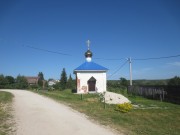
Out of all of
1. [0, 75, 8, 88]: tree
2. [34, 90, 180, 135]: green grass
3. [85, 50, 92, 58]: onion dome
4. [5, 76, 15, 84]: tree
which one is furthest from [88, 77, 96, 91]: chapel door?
[5, 76, 15, 84]: tree

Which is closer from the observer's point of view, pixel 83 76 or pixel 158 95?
pixel 158 95

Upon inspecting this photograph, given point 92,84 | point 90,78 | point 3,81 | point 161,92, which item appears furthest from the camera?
point 3,81

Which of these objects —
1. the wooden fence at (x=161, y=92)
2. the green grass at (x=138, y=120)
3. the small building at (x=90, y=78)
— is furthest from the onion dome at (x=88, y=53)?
the green grass at (x=138, y=120)

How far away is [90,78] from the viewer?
32.3m

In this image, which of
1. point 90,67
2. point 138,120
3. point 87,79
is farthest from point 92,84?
point 138,120

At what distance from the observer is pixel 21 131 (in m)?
7.72

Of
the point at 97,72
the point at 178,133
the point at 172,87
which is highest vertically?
the point at 97,72

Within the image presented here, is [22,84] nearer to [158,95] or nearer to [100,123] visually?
[158,95]

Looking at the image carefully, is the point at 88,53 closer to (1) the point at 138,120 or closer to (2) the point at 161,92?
(2) the point at 161,92

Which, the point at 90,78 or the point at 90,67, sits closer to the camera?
the point at 90,78

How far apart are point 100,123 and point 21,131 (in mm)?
3308

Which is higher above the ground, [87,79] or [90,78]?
[90,78]

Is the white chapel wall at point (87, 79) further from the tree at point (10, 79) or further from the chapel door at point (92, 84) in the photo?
the tree at point (10, 79)

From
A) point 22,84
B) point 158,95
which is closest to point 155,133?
point 158,95
